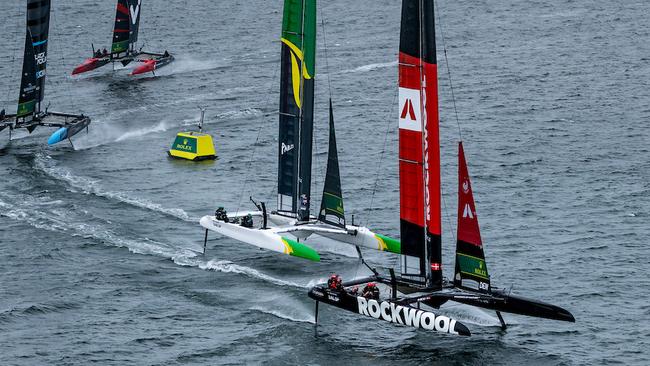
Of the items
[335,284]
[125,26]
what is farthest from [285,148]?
[125,26]

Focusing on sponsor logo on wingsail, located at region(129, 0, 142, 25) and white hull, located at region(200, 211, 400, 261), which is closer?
white hull, located at region(200, 211, 400, 261)

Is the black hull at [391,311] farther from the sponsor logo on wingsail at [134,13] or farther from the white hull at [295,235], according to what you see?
the sponsor logo on wingsail at [134,13]

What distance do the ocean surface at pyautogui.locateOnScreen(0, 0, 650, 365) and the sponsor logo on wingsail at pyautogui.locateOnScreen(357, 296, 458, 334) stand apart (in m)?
1.55

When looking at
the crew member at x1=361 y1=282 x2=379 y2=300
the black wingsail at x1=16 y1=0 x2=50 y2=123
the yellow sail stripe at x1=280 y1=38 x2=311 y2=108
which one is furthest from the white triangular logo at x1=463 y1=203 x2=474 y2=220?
the black wingsail at x1=16 y1=0 x2=50 y2=123

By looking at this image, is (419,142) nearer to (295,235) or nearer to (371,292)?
(371,292)

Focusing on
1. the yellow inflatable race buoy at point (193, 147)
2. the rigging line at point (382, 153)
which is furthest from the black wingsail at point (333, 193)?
the yellow inflatable race buoy at point (193, 147)

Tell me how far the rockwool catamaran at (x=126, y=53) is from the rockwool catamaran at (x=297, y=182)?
60644mm

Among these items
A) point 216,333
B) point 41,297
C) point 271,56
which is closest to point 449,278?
point 216,333

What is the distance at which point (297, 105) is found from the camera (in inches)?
3182

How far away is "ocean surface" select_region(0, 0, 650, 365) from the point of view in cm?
6794

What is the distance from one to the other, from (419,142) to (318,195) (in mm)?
28456

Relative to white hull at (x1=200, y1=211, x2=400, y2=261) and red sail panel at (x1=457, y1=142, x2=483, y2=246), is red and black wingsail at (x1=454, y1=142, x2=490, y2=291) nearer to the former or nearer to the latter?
red sail panel at (x1=457, y1=142, x2=483, y2=246)

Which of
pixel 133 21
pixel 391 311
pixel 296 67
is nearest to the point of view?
pixel 391 311

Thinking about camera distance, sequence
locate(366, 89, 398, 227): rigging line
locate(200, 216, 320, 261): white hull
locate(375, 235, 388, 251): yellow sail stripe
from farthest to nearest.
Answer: locate(366, 89, 398, 227): rigging line → locate(375, 235, 388, 251): yellow sail stripe → locate(200, 216, 320, 261): white hull
